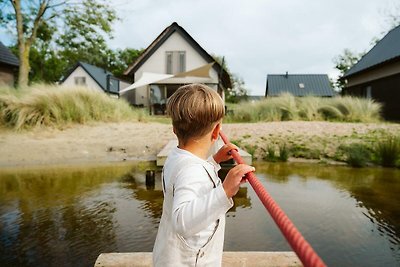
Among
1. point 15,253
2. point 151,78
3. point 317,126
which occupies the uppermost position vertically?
point 151,78

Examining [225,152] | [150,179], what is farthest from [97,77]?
[225,152]

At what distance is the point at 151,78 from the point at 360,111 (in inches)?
487

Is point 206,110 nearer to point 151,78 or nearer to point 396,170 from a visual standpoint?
point 396,170

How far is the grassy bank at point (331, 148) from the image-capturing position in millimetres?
6566

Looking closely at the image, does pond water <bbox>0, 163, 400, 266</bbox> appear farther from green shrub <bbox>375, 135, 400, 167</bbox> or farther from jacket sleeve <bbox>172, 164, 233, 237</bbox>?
jacket sleeve <bbox>172, 164, 233, 237</bbox>

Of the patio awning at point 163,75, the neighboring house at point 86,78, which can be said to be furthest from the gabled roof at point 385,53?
the neighboring house at point 86,78

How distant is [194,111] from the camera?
115 cm

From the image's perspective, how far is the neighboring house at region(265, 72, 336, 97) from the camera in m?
31.4

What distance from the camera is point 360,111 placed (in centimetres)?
1288

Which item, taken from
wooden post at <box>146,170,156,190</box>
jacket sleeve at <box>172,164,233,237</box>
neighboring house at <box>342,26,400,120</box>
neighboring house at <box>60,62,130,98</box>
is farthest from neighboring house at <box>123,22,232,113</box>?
jacket sleeve at <box>172,164,233,237</box>

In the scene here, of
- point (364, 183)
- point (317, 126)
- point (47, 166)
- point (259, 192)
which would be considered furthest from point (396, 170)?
point (47, 166)

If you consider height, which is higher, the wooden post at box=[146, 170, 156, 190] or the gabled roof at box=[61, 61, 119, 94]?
the gabled roof at box=[61, 61, 119, 94]

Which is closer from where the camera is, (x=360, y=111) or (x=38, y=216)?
(x=38, y=216)

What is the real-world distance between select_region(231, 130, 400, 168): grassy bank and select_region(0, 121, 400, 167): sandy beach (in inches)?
14.8
